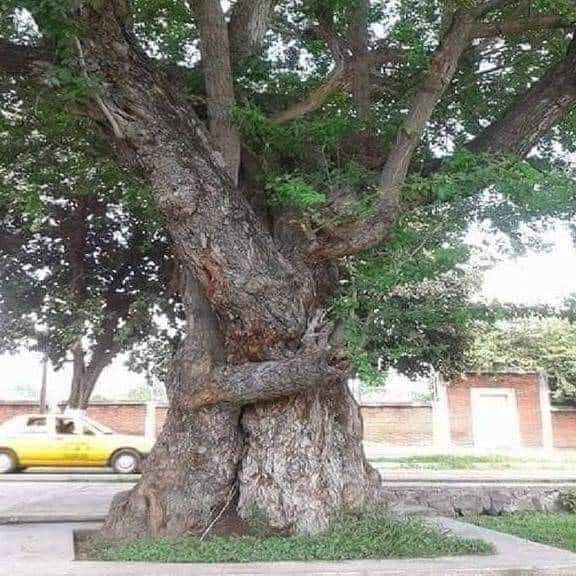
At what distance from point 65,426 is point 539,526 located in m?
12.0

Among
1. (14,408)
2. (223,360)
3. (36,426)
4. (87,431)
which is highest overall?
(223,360)

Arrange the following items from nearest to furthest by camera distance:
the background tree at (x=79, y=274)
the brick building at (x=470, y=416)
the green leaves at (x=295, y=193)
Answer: the green leaves at (x=295, y=193) → the background tree at (x=79, y=274) → the brick building at (x=470, y=416)

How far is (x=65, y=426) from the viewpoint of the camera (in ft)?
57.0

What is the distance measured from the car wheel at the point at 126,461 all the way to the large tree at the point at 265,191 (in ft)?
33.6

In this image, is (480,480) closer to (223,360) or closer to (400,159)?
(223,360)

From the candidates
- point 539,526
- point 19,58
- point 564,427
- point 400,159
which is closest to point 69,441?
point 19,58

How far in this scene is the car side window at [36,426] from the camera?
17328 millimetres

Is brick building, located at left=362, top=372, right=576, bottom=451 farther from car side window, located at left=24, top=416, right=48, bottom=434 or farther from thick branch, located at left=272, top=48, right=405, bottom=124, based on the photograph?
thick branch, located at left=272, top=48, right=405, bottom=124

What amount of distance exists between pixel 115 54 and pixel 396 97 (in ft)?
13.1

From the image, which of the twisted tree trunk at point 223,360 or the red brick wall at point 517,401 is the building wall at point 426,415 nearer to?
the red brick wall at point 517,401

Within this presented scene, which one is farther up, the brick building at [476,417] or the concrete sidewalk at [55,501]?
the brick building at [476,417]

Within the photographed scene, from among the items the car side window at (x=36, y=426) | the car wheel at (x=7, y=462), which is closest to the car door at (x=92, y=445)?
the car side window at (x=36, y=426)

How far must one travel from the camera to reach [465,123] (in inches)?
402

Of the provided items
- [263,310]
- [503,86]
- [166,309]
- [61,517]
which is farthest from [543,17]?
[166,309]
